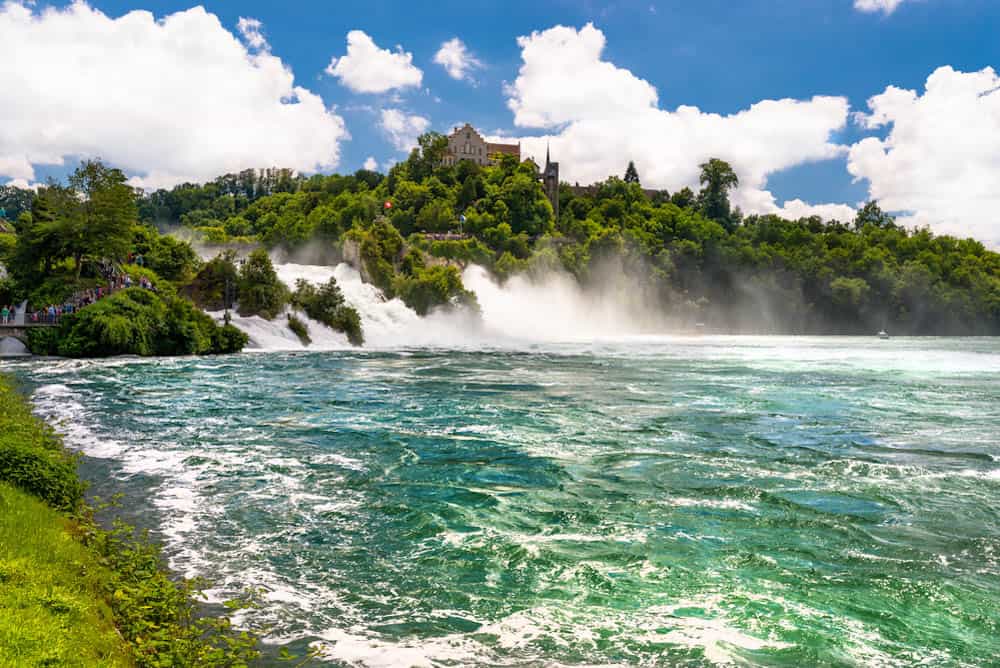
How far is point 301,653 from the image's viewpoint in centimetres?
649

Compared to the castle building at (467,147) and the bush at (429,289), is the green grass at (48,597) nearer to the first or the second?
the bush at (429,289)

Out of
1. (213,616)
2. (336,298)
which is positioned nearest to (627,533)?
(213,616)

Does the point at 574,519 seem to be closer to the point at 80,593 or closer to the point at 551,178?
the point at 80,593

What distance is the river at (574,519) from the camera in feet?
23.3

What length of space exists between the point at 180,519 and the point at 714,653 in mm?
7677

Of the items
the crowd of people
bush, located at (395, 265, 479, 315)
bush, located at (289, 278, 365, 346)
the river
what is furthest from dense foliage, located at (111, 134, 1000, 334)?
the river

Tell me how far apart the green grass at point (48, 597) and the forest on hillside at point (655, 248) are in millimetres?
90358

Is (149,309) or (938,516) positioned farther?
(149,309)

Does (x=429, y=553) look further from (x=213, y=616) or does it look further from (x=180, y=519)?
(x=180, y=519)

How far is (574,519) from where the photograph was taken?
36.5 ft

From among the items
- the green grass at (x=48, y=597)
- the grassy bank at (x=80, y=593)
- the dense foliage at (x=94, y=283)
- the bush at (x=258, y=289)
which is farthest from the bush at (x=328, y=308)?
the green grass at (x=48, y=597)

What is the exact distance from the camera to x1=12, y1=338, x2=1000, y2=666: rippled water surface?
7.09 meters

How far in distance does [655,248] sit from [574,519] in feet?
416

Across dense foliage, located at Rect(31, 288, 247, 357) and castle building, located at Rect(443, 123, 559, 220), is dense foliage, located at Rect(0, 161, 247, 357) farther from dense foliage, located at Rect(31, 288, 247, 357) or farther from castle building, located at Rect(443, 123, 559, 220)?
castle building, located at Rect(443, 123, 559, 220)
